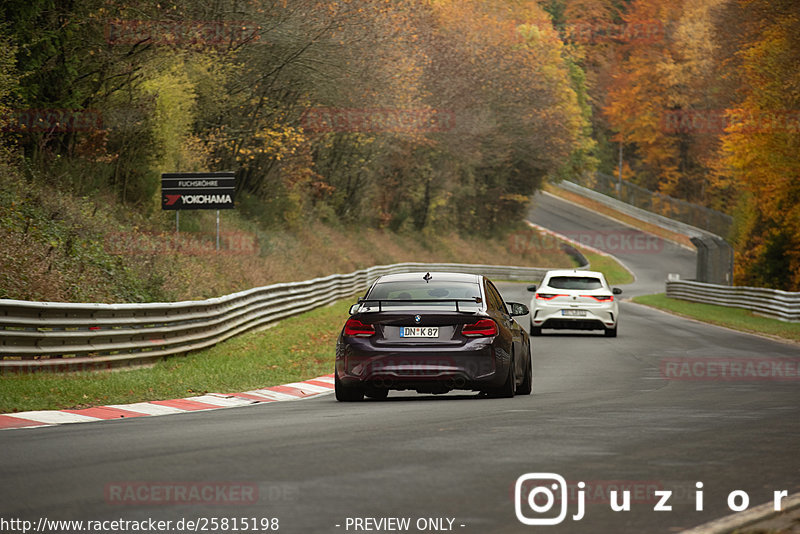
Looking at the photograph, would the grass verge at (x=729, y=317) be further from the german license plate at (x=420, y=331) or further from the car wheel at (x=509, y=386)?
the german license plate at (x=420, y=331)

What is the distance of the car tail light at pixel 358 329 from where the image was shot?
12.7 metres

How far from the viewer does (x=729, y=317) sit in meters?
38.8

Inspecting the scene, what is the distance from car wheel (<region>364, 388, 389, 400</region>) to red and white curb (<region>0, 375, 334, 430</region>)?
4.47ft

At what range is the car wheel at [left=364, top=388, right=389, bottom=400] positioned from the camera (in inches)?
516

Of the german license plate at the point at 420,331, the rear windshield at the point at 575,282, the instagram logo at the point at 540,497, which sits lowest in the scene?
the instagram logo at the point at 540,497

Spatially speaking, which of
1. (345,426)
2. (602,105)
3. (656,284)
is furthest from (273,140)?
(602,105)

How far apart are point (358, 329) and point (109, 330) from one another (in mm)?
4914

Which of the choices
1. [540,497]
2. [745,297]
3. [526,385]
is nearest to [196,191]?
[526,385]

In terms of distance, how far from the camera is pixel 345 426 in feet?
32.9

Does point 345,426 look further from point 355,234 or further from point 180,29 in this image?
point 355,234

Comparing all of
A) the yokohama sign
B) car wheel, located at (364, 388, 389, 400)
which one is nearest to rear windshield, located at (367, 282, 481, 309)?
car wheel, located at (364, 388, 389, 400)

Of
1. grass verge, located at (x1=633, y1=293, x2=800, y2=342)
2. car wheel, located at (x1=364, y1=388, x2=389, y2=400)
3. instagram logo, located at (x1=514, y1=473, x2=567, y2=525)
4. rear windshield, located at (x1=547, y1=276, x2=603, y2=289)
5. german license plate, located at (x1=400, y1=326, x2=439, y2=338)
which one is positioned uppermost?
german license plate, located at (x1=400, y1=326, x2=439, y2=338)

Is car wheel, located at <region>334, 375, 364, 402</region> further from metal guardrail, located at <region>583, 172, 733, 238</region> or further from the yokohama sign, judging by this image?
metal guardrail, located at <region>583, 172, 733, 238</region>

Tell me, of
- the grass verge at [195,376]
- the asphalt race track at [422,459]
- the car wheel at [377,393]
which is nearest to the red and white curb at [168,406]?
the grass verge at [195,376]
